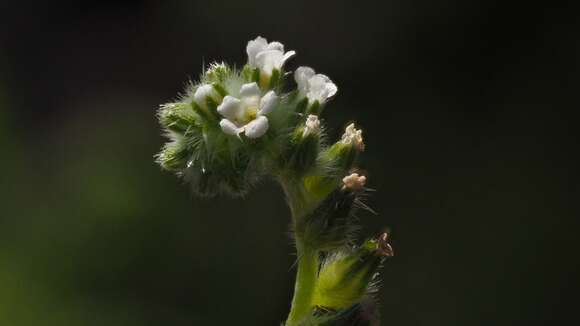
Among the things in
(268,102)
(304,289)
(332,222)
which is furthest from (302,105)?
(304,289)

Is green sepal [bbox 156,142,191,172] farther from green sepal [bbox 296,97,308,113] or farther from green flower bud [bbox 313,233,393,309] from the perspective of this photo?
green flower bud [bbox 313,233,393,309]

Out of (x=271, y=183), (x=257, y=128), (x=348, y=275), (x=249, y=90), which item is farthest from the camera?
(x=271, y=183)

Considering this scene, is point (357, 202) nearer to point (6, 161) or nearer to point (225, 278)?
point (225, 278)

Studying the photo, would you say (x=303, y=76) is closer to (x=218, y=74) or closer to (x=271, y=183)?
(x=218, y=74)

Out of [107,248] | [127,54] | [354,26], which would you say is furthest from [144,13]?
[107,248]

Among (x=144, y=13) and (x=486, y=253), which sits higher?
(x=144, y=13)

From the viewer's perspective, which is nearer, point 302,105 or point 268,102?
point 268,102

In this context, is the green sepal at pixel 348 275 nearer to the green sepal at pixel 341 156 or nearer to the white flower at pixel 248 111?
the green sepal at pixel 341 156
